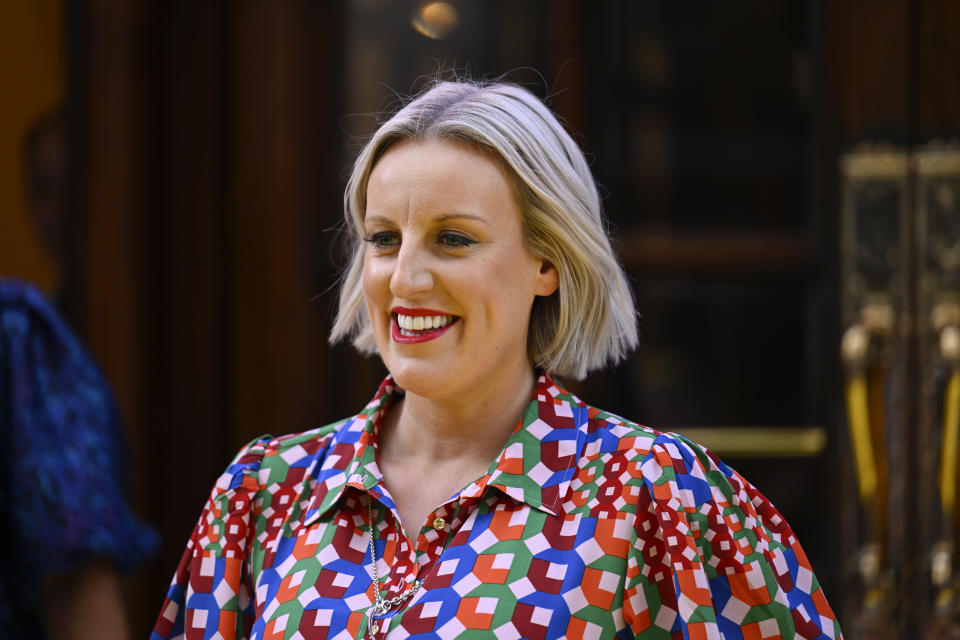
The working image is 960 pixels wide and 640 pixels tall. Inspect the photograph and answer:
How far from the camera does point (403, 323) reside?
1.47 meters

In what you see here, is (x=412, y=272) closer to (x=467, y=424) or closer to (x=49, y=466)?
(x=467, y=424)

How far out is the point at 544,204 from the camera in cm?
149

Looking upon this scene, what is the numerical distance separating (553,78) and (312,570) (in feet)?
5.48

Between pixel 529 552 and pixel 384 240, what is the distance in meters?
0.44

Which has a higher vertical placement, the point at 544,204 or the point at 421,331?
the point at 544,204

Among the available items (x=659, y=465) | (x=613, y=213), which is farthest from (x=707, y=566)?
(x=613, y=213)

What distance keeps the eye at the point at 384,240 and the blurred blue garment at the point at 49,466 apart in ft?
2.29

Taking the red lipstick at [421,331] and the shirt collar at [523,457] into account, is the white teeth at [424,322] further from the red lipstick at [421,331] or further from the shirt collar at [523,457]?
the shirt collar at [523,457]

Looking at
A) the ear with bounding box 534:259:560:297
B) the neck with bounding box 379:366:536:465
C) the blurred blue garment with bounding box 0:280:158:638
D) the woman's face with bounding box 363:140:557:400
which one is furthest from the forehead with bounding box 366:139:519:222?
the blurred blue garment with bounding box 0:280:158:638

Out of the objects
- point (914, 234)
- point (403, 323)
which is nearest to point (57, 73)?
point (403, 323)

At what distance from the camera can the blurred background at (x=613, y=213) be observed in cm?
267

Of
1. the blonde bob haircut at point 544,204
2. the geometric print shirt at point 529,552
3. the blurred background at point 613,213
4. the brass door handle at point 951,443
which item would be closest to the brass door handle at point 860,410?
the blurred background at point 613,213

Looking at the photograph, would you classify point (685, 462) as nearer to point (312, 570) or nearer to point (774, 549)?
point (774, 549)

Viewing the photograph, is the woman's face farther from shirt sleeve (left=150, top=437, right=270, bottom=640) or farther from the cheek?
shirt sleeve (left=150, top=437, right=270, bottom=640)
